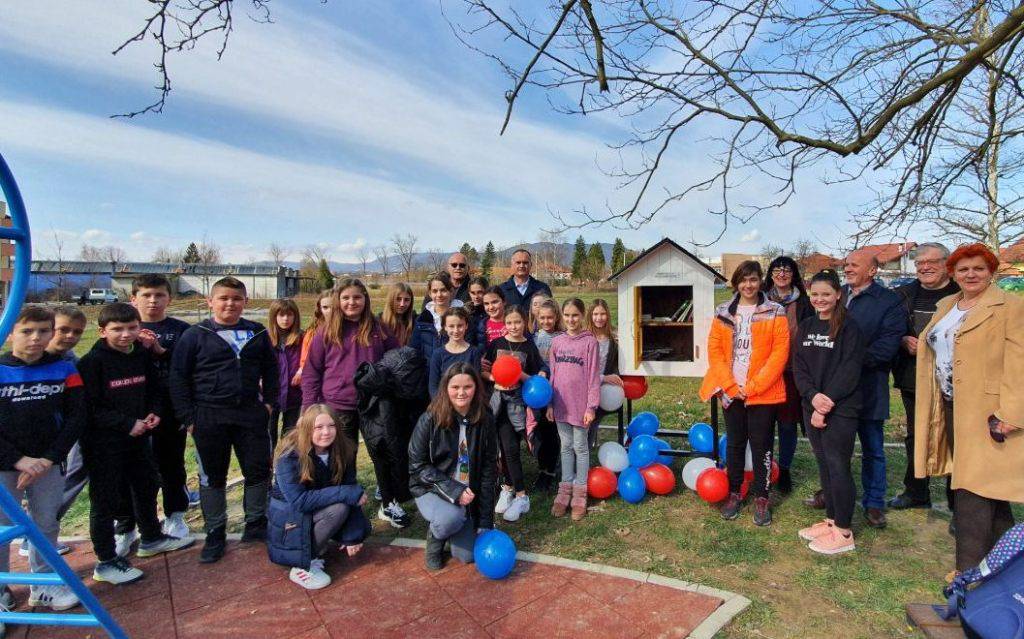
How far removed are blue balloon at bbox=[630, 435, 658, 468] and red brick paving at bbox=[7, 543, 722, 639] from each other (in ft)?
5.13

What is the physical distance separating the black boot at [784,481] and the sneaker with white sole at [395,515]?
3.00 metres

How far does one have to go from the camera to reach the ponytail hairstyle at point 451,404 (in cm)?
346

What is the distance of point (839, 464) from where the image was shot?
11.2 feet

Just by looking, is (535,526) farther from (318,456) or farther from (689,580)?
(318,456)

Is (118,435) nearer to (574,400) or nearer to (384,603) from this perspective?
Result: (384,603)

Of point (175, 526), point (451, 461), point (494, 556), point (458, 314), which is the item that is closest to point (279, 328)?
point (175, 526)

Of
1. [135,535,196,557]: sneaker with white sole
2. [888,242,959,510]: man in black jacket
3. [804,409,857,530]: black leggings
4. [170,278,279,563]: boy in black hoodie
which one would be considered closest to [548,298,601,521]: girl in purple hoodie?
[804,409,857,530]: black leggings

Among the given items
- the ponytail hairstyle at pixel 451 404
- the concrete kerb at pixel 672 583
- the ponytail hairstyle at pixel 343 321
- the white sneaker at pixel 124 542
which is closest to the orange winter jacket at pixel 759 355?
the concrete kerb at pixel 672 583

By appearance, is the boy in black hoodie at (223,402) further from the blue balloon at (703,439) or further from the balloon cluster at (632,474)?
the blue balloon at (703,439)

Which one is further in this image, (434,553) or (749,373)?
(749,373)

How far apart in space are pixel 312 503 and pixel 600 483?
215 cm

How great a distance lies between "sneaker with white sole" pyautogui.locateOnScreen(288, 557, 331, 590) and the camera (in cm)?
311

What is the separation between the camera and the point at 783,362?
3707 millimetres

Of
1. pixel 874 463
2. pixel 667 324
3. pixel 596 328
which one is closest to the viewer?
pixel 874 463
